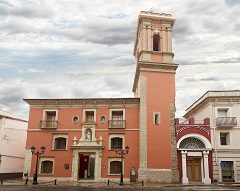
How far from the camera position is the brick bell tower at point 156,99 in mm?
26812

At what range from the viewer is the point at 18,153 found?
115 ft

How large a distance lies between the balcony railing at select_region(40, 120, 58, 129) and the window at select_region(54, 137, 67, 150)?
4.53ft

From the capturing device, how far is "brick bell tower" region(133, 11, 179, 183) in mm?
26812

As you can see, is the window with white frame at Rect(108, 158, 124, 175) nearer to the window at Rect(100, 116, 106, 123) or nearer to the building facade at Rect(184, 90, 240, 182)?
the window at Rect(100, 116, 106, 123)

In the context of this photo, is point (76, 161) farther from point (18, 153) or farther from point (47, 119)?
point (18, 153)

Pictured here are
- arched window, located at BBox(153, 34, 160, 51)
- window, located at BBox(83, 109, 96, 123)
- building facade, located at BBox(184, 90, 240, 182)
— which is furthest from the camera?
arched window, located at BBox(153, 34, 160, 51)

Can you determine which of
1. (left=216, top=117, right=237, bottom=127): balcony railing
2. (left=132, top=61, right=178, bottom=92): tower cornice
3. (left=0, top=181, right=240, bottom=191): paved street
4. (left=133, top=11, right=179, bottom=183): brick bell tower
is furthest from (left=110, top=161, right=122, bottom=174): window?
(left=216, top=117, right=237, bottom=127): balcony railing

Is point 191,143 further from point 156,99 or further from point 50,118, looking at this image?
point 50,118

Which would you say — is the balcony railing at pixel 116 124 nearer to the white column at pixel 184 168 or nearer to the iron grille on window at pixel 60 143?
the iron grille on window at pixel 60 143

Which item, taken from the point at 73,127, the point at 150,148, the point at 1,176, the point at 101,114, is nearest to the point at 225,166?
the point at 150,148

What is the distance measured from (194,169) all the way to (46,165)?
14.7m

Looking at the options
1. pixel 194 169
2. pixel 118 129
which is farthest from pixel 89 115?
pixel 194 169

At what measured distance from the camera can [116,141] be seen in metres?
28.6

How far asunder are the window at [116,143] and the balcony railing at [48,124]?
6.05 m
